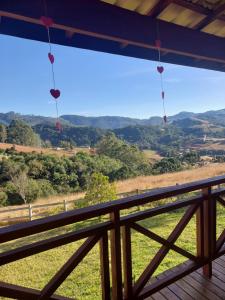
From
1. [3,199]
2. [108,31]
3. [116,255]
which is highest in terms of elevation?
[108,31]

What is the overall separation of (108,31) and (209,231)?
5.48 ft

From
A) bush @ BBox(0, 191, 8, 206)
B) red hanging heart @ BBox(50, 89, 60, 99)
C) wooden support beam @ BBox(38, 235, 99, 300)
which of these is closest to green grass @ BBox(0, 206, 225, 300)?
wooden support beam @ BBox(38, 235, 99, 300)

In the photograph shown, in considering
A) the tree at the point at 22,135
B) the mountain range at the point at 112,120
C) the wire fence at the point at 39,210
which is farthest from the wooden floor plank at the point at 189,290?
the tree at the point at 22,135

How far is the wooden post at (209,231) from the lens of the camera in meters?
1.96

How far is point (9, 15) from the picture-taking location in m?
1.44

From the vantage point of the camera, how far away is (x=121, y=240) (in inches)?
63.2


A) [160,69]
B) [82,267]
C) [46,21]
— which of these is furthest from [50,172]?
[46,21]

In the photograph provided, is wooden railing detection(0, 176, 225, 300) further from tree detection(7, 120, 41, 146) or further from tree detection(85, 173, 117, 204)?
tree detection(7, 120, 41, 146)

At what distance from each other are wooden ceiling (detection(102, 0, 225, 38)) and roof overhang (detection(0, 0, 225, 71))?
0.05 meters

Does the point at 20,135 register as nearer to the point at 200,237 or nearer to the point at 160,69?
the point at 160,69

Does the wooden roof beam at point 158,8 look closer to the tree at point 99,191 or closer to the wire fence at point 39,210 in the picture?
the tree at point 99,191

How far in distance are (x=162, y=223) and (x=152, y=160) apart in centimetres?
1889

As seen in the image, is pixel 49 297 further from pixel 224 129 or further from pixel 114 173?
pixel 224 129

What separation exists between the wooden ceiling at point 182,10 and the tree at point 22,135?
73.9ft
